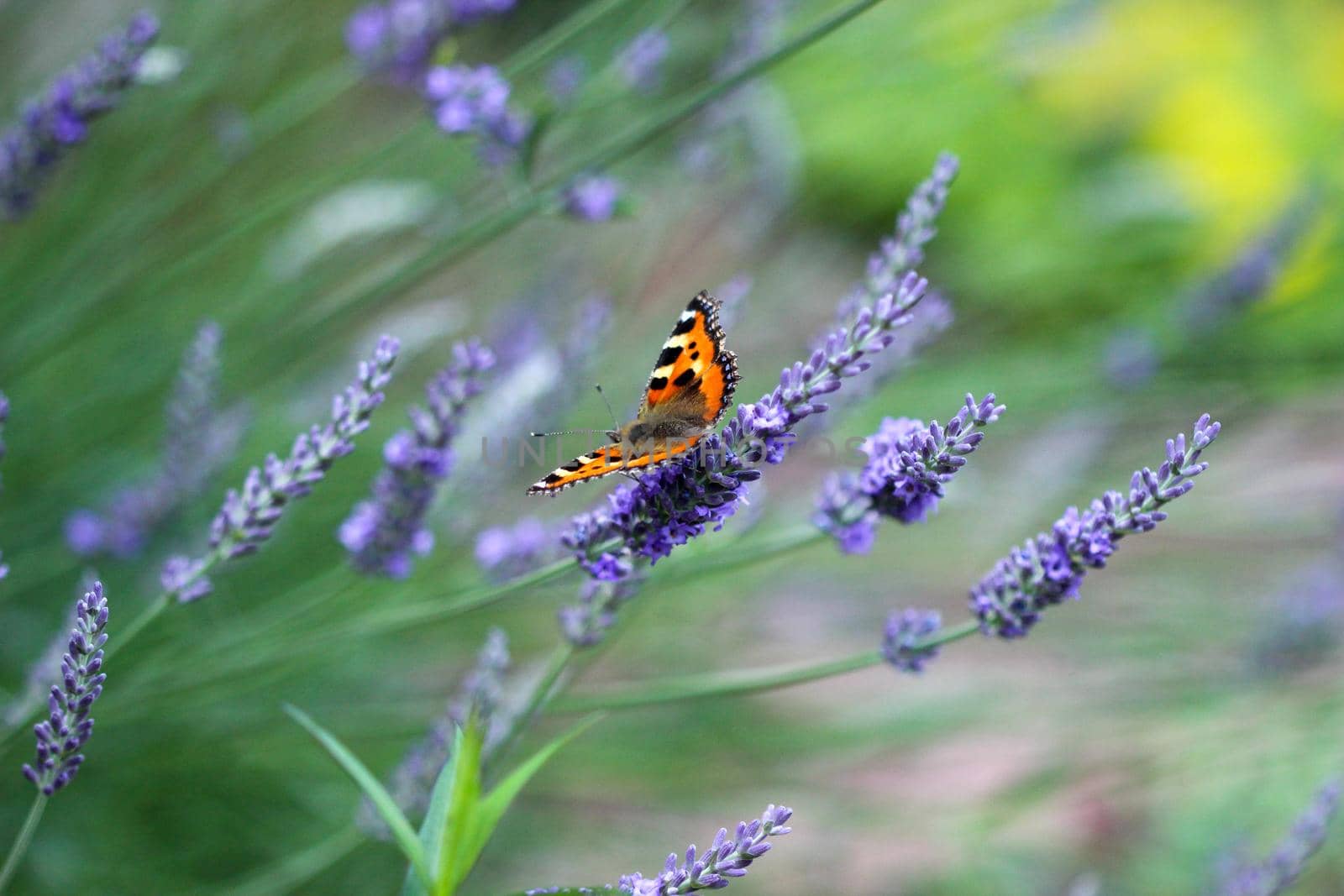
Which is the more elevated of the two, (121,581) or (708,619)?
(121,581)

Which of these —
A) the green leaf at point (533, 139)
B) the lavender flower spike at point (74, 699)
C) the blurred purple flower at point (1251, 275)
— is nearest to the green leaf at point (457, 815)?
the lavender flower spike at point (74, 699)

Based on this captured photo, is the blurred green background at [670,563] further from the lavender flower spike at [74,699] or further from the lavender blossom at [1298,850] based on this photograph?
the lavender flower spike at [74,699]

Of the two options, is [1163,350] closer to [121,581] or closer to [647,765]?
[647,765]

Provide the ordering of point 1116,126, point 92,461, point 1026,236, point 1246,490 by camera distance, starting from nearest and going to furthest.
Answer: point 92,461, point 1246,490, point 1026,236, point 1116,126

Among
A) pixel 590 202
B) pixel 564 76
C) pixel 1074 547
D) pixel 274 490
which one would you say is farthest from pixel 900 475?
pixel 564 76

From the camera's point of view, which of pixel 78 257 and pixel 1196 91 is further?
pixel 1196 91

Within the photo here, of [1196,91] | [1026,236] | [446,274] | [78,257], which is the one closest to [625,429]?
[78,257]

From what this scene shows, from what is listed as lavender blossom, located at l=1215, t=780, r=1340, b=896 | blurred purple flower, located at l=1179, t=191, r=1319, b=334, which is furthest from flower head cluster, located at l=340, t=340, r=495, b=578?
blurred purple flower, located at l=1179, t=191, r=1319, b=334
